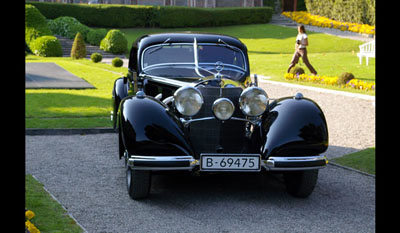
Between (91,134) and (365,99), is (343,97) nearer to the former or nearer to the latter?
(365,99)

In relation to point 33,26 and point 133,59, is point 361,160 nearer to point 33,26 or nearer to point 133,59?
point 133,59

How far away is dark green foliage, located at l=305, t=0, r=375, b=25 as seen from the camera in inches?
1476

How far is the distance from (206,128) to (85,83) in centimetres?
1068

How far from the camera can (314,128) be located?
6.11 m

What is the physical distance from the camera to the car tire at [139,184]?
5977mm

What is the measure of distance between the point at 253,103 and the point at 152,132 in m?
1.13

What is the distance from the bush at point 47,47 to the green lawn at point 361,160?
21538 mm

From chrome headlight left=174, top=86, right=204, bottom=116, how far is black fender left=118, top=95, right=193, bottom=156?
141mm

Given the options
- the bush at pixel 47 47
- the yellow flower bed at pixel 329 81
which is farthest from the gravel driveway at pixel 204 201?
the bush at pixel 47 47

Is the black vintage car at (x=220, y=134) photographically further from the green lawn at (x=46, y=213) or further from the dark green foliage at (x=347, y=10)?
the dark green foliage at (x=347, y=10)

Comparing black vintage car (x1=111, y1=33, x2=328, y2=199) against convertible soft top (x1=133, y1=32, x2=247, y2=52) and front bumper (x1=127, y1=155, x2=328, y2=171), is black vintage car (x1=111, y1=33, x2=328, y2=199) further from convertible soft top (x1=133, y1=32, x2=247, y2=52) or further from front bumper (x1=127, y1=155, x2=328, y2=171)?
convertible soft top (x1=133, y1=32, x2=247, y2=52)
